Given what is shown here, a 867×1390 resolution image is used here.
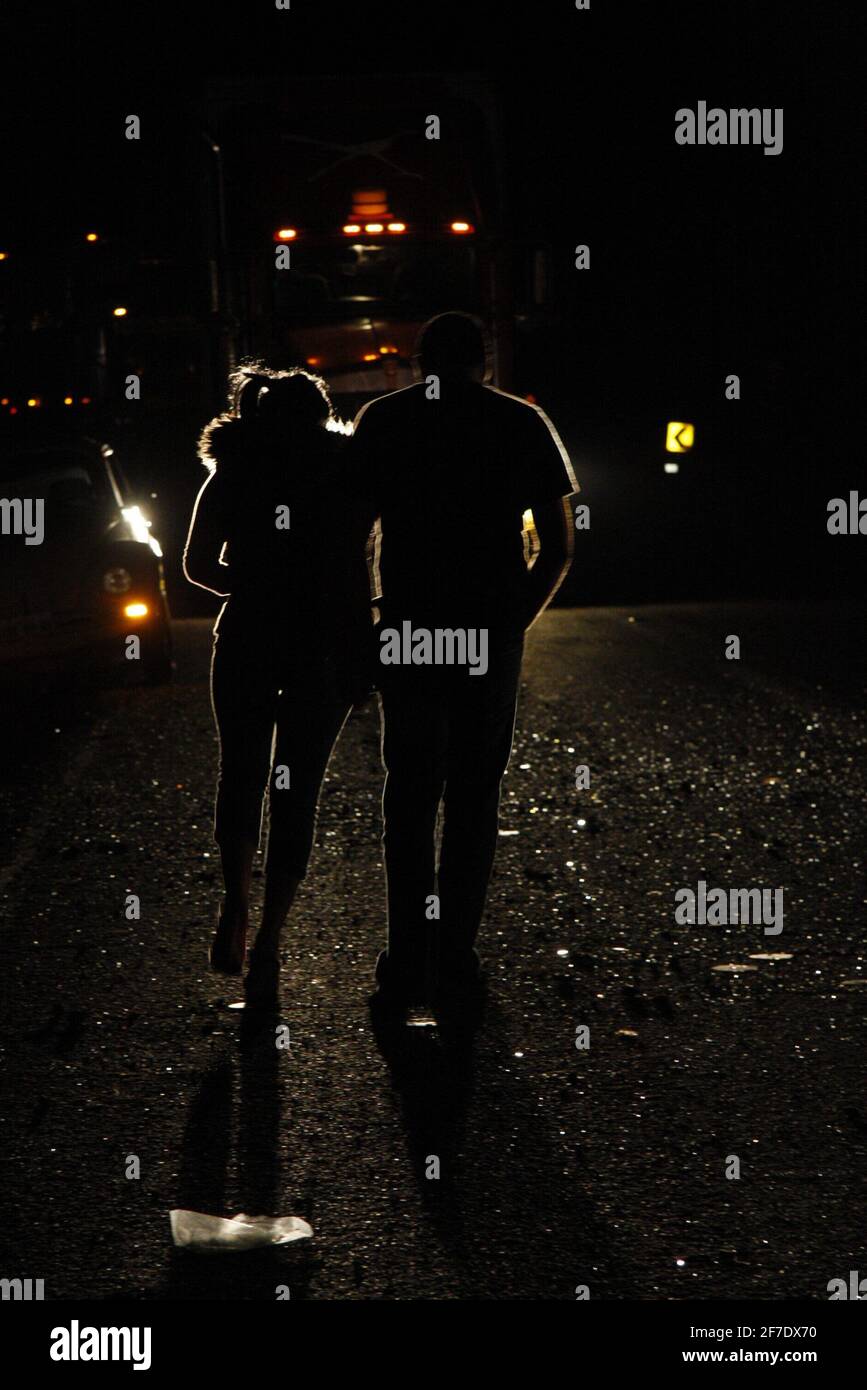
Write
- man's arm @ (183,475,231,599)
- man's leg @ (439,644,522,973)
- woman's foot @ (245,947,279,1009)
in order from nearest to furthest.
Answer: man's leg @ (439,644,522,973), woman's foot @ (245,947,279,1009), man's arm @ (183,475,231,599)

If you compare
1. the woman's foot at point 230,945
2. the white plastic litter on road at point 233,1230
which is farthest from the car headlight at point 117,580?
the white plastic litter on road at point 233,1230

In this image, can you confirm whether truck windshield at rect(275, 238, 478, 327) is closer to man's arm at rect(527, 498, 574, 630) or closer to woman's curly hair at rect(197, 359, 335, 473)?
woman's curly hair at rect(197, 359, 335, 473)

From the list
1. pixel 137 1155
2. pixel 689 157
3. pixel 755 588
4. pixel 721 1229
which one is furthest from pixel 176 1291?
pixel 689 157

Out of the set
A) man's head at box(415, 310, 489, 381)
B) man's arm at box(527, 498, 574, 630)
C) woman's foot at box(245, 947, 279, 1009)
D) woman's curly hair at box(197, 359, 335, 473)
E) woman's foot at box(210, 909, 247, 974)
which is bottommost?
woman's foot at box(245, 947, 279, 1009)

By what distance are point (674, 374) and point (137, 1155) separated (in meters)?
34.1

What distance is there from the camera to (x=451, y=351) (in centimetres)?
593

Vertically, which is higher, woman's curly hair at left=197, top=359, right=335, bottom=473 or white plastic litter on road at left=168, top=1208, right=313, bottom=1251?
woman's curly hair at left=197, top=359, right=335, bottom=473

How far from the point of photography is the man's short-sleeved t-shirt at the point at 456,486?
19.4 feet

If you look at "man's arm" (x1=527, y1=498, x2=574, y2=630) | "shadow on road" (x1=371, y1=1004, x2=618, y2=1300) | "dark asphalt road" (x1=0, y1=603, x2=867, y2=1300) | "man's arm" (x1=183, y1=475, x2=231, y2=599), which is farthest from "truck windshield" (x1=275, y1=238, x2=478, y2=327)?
"shadow on road" (x1=371, y1=1004, x2=618, y2=1300)

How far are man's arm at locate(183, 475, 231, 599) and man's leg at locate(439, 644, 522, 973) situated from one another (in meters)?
0.94

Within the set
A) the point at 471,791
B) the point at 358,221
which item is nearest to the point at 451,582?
the point at 471,791

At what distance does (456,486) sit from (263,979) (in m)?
1.66

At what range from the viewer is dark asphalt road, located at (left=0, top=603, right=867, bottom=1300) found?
4359 mm

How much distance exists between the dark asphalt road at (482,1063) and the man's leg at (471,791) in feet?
0.98
